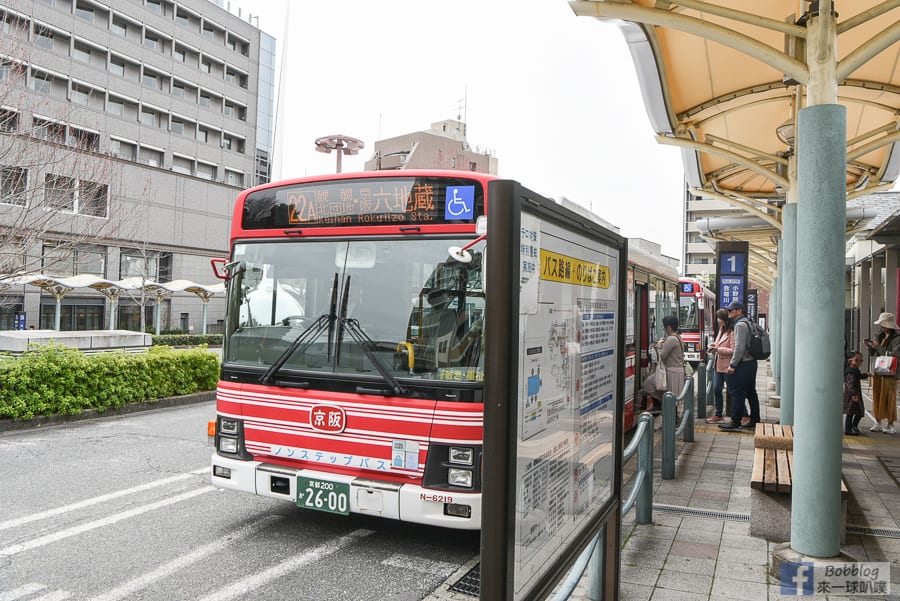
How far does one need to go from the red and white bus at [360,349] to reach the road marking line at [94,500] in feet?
5.80

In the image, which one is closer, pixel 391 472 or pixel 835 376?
pixel 835 376

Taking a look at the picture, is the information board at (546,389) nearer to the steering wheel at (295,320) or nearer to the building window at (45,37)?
the steering wheel at (295,320)

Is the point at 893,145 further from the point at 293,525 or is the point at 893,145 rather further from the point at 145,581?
the point at 145,581

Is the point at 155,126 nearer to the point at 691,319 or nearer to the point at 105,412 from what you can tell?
the point at 691,319

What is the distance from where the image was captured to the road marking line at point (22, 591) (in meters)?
4.24

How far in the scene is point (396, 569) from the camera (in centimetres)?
477

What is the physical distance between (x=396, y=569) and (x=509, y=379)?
3.32 meters

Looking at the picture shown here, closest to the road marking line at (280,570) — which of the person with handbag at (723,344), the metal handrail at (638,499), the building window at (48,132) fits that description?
the metal handrail at (638,499)

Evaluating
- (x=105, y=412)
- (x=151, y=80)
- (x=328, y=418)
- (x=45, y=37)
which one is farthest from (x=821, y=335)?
(x=151, y=80)

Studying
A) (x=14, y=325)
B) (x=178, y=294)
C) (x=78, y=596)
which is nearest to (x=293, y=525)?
(x=78, y=596)

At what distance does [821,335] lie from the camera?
14.1ft

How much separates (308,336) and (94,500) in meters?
3.05

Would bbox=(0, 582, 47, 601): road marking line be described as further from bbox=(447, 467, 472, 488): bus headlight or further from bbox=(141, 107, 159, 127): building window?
bbox=(141, 107, 159, 127): building window

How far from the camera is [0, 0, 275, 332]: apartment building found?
35.8 metres
